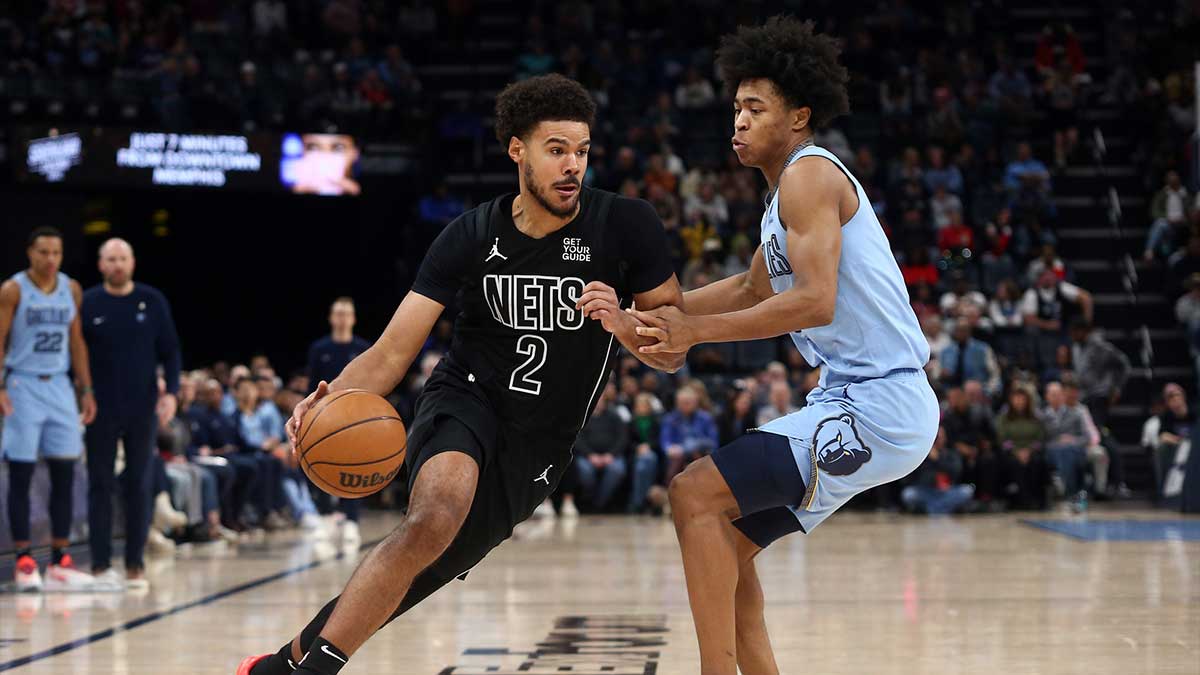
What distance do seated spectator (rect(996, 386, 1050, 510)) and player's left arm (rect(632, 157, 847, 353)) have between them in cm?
1161

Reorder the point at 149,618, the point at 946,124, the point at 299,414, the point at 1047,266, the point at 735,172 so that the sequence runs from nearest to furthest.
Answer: the point at 299,414 < the point at 149,618 < the point at 1047,266 < the point at 735,172 < the point at 946,124

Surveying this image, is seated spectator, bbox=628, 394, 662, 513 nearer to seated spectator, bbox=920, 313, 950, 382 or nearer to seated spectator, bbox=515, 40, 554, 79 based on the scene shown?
seated spectator, bbox=920, 313, 950, 382

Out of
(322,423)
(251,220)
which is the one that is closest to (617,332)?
(322,423)

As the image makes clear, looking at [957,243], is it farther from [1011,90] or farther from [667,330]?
[667,330]

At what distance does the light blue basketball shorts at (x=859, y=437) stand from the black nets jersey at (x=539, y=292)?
1.91 ft

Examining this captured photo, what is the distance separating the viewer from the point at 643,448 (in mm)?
14930

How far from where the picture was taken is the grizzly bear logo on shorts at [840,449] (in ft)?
12.8

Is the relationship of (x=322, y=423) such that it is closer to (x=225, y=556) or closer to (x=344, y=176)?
(x=225, y=556)

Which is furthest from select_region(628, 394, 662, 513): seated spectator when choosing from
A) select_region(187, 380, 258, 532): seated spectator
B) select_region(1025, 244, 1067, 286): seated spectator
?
select_region(1025, 244, 1067, 286): seated spectator

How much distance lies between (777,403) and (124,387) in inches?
296

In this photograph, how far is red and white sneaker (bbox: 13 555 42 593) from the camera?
8250mm

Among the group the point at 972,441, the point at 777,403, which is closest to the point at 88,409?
the point at 777,403

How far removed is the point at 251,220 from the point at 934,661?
16609mm

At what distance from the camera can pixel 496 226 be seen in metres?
4.23
